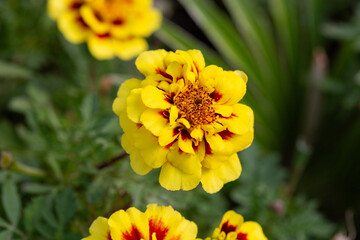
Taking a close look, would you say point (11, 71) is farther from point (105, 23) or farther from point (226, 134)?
point (226, 134)

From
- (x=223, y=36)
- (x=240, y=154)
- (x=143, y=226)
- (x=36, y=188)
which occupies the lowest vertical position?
(x=240, y=154)

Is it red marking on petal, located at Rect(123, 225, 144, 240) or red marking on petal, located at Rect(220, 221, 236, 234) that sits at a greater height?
red marking on petal, located at Rect(123, 225, 144, 240)

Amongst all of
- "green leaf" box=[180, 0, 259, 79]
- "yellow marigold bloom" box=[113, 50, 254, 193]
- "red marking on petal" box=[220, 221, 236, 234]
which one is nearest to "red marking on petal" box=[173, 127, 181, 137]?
"yellow marigold bloom" box=[113, 50, 254, 193]

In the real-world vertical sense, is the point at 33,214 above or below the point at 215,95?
below

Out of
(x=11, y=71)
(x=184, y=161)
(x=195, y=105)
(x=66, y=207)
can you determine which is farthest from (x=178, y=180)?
(x=11, y=71)

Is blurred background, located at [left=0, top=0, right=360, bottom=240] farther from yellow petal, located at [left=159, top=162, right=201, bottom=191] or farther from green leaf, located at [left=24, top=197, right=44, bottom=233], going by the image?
yellow petal, located at [left=159, top=162, right=201, bottom=191]

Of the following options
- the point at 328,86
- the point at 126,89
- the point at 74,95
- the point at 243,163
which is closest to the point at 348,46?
the point at 328,86
